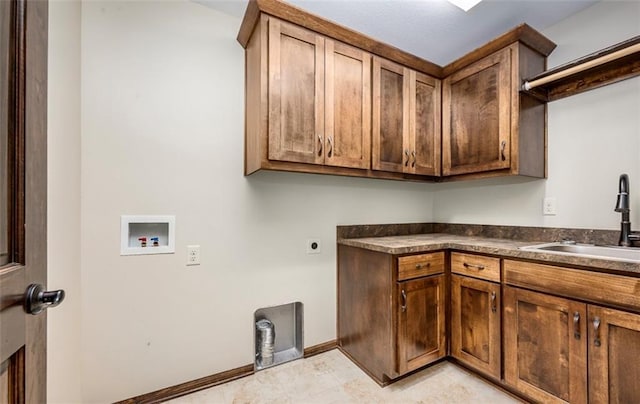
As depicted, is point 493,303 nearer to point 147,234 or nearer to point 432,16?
point 432,16

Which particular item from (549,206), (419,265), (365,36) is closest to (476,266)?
(419,265)

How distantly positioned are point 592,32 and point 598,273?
1.57m

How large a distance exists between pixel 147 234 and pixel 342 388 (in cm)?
152

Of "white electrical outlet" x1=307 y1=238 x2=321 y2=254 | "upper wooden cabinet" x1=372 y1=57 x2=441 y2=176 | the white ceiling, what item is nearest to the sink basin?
"upper wooden cabinet" x1=372 y1=57 x2=441 y2=176

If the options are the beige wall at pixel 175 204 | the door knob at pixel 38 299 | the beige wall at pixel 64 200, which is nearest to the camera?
the door knob at pixel 38 299

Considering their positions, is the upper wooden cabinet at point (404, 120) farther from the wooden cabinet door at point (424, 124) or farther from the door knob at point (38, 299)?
the door knob at point (38, 299)

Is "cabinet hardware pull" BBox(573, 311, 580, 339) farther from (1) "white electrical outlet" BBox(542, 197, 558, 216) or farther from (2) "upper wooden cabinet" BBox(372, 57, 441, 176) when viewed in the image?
(2) "upper wooden cabinet" BBox(372, 57, 441, 176)

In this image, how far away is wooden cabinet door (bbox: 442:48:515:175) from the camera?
190 centimetres

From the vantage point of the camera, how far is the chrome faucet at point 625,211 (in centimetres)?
156

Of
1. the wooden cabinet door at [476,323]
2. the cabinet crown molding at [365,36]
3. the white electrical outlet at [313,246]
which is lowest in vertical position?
the wooden cabinet door at [476,323]

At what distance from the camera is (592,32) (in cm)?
181

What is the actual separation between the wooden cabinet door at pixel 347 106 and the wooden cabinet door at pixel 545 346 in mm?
1242

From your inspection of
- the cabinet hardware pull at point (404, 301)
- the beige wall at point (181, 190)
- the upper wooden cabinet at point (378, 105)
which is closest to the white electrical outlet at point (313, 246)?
the beige wall at point (181, 190)

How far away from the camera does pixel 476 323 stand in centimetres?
181
